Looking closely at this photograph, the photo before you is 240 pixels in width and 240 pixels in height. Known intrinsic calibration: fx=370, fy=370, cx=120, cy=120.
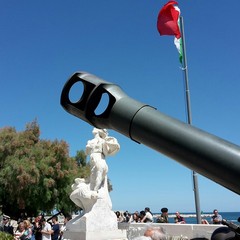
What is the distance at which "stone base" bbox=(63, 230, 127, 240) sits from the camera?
352 inches

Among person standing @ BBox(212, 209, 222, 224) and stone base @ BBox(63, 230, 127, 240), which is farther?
person standing @ BBox(212, 209, 222, 224)

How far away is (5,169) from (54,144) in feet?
17.1

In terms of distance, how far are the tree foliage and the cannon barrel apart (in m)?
27.9

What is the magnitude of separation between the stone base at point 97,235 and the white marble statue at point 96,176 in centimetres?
63

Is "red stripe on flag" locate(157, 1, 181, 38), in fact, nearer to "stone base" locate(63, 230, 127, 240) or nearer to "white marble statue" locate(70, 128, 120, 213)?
"white marble statue" locate(70, 128, 120, 213)

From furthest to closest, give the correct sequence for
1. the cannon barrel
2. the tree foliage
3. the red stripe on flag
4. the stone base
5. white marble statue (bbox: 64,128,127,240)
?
the tree foliage
the red stripe on flag
white marble statue (bbox: 64,128,127,240)
the stone base
the cannon barrel

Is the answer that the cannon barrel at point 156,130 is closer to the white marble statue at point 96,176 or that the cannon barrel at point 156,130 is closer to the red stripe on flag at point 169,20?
the white marble statue at point 96,176

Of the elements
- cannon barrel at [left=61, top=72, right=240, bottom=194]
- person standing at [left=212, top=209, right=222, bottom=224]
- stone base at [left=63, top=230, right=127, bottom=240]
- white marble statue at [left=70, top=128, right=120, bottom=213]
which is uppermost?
white marble statue at [left=70, top=128, right=120, bottom=213]

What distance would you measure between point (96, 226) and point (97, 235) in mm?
253

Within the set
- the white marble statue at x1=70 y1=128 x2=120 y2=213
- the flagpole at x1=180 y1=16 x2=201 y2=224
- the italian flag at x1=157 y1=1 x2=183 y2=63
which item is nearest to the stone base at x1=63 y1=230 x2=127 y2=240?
the white marble statue at x1=70 y1=128 x2=120 y2=213

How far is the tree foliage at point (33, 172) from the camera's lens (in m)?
29.0

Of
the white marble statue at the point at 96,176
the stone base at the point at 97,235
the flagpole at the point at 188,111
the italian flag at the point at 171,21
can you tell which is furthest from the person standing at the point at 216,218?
the italian flag at the point at 171,21

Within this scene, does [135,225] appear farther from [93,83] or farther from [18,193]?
[18,193]

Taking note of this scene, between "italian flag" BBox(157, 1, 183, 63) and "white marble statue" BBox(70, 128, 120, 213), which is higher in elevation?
"italian flag" BBox(157, 1, 183, 63)
